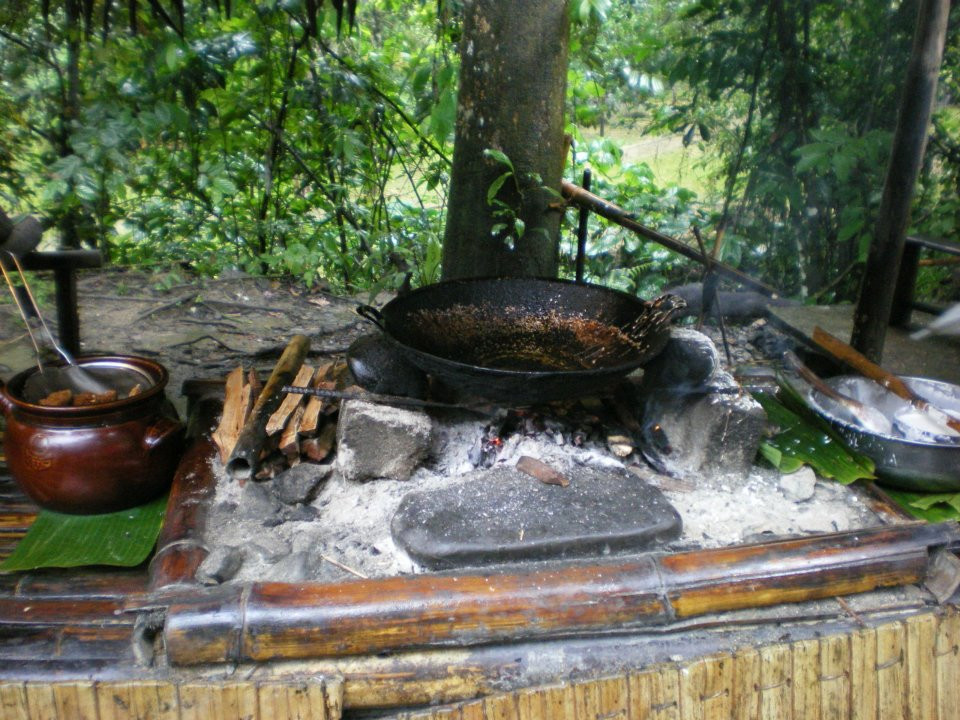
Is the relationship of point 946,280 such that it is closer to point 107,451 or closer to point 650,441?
point 650,441

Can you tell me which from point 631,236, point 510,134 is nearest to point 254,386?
point 510,134


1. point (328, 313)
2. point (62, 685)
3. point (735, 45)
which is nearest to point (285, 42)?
point (328, 313)

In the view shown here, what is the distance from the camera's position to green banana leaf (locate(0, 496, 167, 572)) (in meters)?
2.00

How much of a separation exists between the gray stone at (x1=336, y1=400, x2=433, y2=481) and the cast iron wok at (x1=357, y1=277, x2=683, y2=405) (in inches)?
8.2

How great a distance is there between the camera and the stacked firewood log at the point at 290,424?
239 centimetres

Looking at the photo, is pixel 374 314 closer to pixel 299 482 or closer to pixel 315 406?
pixel 315 406

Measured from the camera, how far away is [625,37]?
4.99 meters

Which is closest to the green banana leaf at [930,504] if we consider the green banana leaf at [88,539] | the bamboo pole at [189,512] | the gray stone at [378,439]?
the gray stone at [378,439]

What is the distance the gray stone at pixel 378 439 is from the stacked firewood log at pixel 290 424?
160 mm

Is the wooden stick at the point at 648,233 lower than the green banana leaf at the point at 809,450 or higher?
higher

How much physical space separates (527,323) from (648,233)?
1.92 feet

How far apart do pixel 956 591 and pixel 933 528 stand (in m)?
0.18

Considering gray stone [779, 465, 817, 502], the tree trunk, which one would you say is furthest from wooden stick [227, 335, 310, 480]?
gray stone [779, 465, 817, 502]

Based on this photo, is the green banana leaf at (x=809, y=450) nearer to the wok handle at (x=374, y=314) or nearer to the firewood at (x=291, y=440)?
the wok handle at (x=374, y=314)
